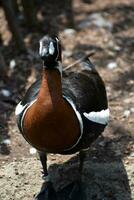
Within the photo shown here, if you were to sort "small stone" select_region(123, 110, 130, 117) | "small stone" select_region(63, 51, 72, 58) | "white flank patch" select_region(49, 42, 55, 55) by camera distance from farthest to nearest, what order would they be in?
"small stone" select_region(63, 51, 72, 58)
"small stone" select_region(123, 110, 130, 117)
"white flank patch" select_region(49, 42, 55, 55)

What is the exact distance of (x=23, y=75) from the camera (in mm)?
6469

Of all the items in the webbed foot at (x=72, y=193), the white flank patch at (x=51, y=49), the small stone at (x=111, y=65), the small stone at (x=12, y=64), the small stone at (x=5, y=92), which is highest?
the white flank patch at (x=51, y=49)

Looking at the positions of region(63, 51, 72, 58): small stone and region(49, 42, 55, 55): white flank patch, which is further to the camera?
region(63, 51, 72, 58): small stone

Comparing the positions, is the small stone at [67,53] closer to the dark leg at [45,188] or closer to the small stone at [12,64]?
the small stone at [12,64]

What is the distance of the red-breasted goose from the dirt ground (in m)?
0.32

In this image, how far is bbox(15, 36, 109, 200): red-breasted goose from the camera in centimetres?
413

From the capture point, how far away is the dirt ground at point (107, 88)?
4.88 metres

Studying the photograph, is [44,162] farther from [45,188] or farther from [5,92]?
[5,92]

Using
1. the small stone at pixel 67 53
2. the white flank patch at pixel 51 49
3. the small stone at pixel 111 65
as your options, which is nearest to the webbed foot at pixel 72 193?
the white flank patch at pixel 51 49

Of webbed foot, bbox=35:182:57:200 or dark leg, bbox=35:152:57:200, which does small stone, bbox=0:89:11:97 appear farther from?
webbed foot, bbox=35:182:57:200

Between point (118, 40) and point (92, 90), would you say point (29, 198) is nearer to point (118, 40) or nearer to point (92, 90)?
point (92, 90)

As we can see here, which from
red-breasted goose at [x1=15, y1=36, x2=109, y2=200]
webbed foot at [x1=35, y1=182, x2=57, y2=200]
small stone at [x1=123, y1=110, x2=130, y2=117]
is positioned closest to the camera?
red-breasted goose at [x1=15, y1=36, x2=109, y2=200]

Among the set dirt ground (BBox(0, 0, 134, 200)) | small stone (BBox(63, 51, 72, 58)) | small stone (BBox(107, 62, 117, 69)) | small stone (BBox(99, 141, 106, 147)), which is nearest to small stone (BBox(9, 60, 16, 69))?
dirt ground (BBox(0, 0, 134, 200))

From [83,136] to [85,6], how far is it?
149 inches
